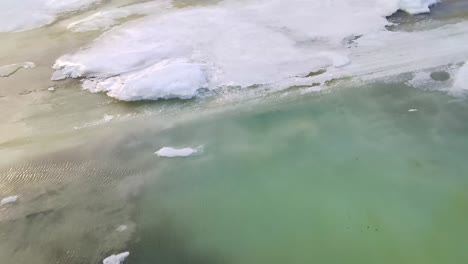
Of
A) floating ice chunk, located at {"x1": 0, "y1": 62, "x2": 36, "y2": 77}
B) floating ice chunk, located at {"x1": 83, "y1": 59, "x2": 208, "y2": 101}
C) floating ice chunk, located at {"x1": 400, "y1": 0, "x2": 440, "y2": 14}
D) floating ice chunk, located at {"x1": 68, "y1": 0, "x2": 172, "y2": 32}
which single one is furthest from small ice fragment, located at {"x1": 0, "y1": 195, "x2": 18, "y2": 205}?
floating ice chunk, located at {"x1": 400, "y1": 0, "x2": 440, "y2": 14}

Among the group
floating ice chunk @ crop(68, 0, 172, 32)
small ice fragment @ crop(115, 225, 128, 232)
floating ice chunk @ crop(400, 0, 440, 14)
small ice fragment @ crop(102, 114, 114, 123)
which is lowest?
small ice fragment @ crop(115, 225, 128, 232)

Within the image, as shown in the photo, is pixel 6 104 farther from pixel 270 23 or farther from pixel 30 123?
pixel 270 23

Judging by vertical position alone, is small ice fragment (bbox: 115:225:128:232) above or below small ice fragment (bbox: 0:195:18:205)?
below

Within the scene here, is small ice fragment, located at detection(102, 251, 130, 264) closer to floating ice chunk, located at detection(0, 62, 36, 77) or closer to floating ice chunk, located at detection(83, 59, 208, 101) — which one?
floating ice chunk, located at detection(83, 59, 208, 101)

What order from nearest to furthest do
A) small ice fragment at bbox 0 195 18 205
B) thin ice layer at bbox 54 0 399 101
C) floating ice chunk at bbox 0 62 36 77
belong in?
small ice fragment at bbox 0 195 18 205
thin ice layer at bbox 54 0 399 101
floating ice chunk at bbox 0 62 36 77

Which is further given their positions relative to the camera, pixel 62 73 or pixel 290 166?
pixel 62 73

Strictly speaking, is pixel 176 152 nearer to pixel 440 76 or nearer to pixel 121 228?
pixel 121 228

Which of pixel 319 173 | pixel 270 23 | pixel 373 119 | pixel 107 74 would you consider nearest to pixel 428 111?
pixel 373 119
